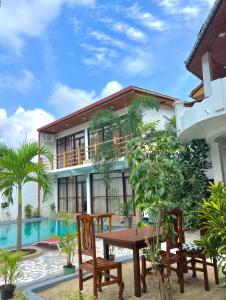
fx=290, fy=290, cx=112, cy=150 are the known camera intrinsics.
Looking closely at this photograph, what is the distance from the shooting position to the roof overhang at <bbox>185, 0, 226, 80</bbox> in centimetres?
622

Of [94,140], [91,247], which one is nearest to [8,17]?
[91,247]

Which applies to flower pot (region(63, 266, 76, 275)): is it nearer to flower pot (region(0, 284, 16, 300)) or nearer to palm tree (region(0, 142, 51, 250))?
flower pot (region(0, 284, 16, 300))

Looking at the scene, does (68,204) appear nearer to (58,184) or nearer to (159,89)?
(58,184)

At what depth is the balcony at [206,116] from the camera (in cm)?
655

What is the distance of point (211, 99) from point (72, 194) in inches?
582

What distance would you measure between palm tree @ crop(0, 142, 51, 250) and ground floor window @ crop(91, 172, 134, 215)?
296 inches

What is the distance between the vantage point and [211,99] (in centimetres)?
671

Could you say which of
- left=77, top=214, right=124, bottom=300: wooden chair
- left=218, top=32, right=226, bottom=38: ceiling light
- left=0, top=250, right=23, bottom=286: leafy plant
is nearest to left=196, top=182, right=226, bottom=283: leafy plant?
left=77, top=214, right=124, bottom=300: wooden chair

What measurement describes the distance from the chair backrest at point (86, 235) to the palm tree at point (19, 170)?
3584 millimetres

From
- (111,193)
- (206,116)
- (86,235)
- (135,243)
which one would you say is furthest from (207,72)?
(111,193)

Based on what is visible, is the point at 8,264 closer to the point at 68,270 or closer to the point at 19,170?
the point at 68,270

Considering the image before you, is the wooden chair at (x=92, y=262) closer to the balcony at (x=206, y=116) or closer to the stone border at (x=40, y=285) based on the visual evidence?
the stone border at (x=40, y=285)

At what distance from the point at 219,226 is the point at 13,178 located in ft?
19.2

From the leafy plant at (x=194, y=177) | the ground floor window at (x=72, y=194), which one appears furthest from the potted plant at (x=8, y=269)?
the ground floor window at (x=72, y=194)
